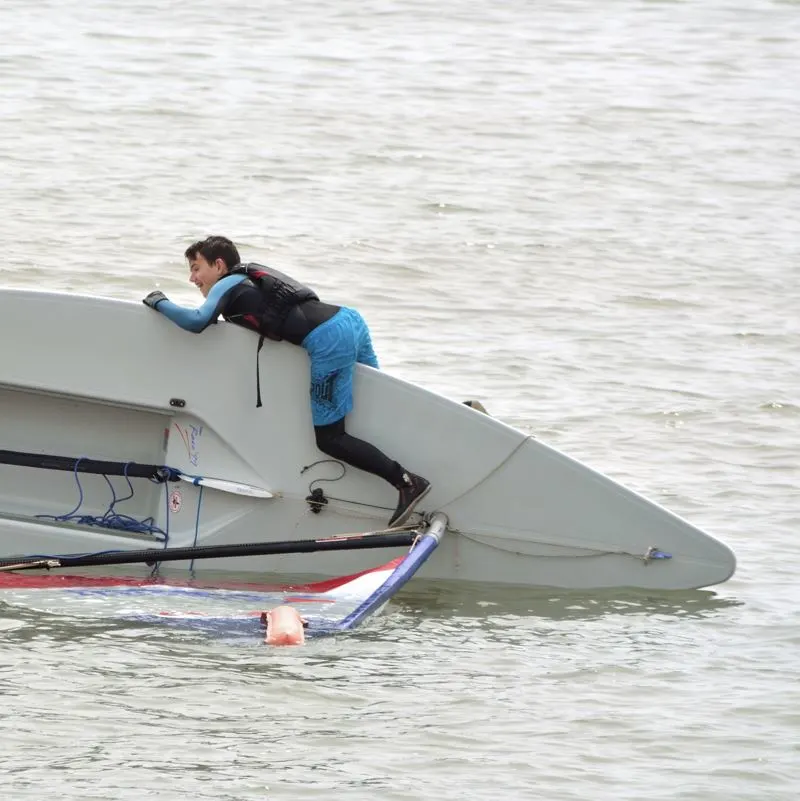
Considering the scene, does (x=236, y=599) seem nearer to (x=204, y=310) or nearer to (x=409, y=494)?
(x=409, y=494)

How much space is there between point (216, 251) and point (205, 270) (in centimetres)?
9

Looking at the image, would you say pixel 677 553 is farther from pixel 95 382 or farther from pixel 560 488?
pixel 95 382

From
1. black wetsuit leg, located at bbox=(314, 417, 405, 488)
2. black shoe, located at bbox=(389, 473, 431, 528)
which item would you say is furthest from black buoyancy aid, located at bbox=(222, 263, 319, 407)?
black shoe, located at bbox=(389, 473, 431, 528)

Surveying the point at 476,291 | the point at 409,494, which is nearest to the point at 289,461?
the point at 409,494

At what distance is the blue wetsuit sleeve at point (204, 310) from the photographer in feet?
22.4

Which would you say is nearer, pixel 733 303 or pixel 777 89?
pixel 733 303

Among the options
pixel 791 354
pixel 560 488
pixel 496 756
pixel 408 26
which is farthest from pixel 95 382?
pixel 408 26

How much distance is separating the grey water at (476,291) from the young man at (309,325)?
0.63 m

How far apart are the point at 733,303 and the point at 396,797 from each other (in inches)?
294

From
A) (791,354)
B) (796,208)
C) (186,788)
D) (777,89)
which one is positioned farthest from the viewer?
(777,89)

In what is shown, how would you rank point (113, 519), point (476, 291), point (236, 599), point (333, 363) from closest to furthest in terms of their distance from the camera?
point (333, 363) → point (236, 599) → point (113, 519) → point (476, 291)

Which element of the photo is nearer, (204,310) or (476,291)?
(204,310)

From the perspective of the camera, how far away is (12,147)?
1571cm

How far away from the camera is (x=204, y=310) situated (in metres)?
6.83
